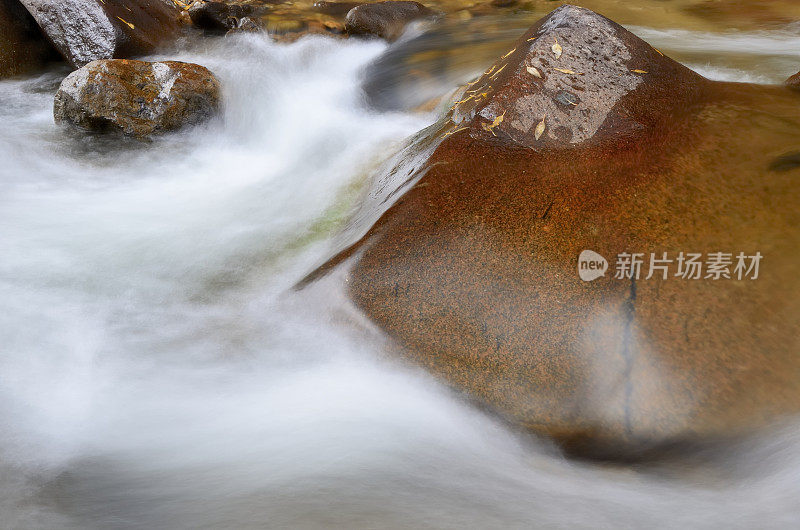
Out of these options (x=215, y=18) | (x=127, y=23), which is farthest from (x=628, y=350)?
(x=215, y=18)

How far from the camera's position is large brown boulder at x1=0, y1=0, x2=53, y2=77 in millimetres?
7145

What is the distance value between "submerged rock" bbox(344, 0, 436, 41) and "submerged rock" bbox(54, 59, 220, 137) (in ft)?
11.1

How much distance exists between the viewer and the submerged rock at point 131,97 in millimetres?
5684

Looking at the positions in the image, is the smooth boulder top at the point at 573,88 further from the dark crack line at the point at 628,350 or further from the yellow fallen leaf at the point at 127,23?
the yellow fallen leaf at the point at 127,23

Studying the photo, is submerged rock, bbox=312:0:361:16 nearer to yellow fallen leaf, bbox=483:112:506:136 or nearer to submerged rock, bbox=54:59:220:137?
submerged rock, bbox=54:59:220:137

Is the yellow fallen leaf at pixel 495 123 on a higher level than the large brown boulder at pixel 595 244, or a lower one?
higher

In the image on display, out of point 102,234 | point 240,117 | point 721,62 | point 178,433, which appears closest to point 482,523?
point 178,433

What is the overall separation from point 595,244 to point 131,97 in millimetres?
5111

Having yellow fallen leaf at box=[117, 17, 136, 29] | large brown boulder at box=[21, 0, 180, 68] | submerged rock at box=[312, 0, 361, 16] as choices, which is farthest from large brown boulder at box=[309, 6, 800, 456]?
submerged rock at box=[312, 0, 361, 16]

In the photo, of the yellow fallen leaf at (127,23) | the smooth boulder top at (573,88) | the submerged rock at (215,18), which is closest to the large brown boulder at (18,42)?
the yellow fallen leaf at (127,23)

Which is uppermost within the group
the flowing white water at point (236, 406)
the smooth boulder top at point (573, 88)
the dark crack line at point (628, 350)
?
the smooth boulder top at point (573, 88)

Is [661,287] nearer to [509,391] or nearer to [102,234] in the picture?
[509,391]

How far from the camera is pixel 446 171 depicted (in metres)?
3.21

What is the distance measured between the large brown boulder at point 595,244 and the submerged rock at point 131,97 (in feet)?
11.1
